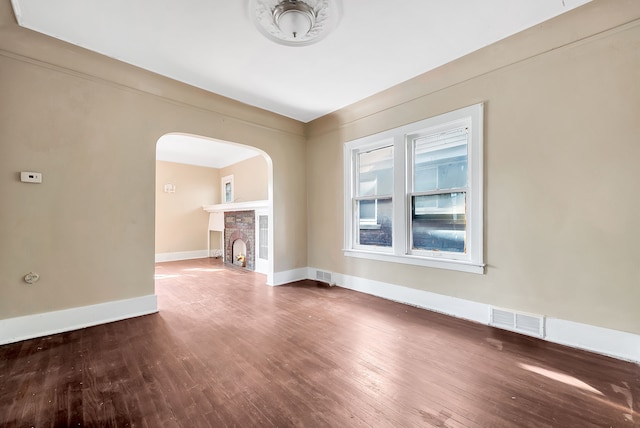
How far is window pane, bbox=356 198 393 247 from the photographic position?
3.75m

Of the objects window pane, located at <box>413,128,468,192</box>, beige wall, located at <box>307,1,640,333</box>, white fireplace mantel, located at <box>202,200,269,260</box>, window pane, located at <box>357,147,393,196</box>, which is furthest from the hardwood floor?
white fireplace mantel, located at <box>202,200,269,260</box>

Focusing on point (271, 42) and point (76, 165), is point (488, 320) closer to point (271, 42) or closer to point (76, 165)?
point (271, 42)

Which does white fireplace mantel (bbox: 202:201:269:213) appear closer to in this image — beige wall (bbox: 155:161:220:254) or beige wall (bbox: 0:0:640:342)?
beige wall (bbox: 155:161:220:254)

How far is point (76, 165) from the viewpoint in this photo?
8.75ft

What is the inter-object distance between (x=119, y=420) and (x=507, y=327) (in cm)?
316

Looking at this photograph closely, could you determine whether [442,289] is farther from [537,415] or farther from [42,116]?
[42,116]

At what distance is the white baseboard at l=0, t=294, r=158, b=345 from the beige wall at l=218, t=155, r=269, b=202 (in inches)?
138

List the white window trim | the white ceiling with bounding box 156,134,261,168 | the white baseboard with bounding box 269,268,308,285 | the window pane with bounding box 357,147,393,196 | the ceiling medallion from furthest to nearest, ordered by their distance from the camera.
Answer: the white window trim < the white ceiling with bounding box 156,134,261,168 < the white baseboard with bounding box 269,268,308,285 < the window pane with bounding box 357,147,393,196 < the ceiling medallion

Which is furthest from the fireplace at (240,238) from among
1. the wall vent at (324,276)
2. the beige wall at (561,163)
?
the beige wall at (561,163)

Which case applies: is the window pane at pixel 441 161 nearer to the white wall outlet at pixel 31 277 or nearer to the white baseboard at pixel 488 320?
the white baseboard at pixel 488 320

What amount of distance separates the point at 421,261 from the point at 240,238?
169 inches

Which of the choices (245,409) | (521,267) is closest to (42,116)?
(245,409)

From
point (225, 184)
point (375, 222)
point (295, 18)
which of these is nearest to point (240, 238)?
point (225, 184)

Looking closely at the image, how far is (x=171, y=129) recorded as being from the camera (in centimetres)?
327
